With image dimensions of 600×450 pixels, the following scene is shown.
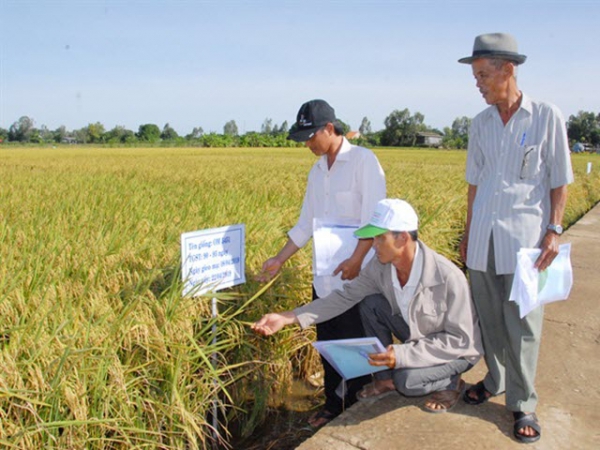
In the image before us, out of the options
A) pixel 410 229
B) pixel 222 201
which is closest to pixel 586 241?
pixel 222 201

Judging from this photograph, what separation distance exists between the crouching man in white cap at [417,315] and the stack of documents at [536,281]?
22 cm

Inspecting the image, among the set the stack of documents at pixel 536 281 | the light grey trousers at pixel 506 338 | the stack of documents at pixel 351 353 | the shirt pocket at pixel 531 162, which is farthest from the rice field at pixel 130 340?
the shirt pocket at pixel 531 162

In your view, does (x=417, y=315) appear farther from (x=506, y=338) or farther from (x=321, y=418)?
(x=321, y=418)

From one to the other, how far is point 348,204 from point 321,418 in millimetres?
1060

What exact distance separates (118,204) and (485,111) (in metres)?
3.66

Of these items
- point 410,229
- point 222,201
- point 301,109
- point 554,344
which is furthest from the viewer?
point 222,201

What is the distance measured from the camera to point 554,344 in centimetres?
327

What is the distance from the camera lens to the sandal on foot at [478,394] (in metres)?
2.51

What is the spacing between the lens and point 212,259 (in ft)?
8.20

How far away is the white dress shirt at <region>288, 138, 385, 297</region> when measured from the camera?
256cm

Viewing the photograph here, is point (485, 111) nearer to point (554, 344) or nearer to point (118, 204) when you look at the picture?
point (554, 344)

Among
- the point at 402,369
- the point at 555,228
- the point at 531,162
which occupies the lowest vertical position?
the point at 402,369

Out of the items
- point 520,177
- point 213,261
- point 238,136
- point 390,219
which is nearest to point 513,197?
point 520,177

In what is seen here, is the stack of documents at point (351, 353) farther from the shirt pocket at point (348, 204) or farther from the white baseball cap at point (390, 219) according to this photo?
the shirt pocket at point (348, 204)
